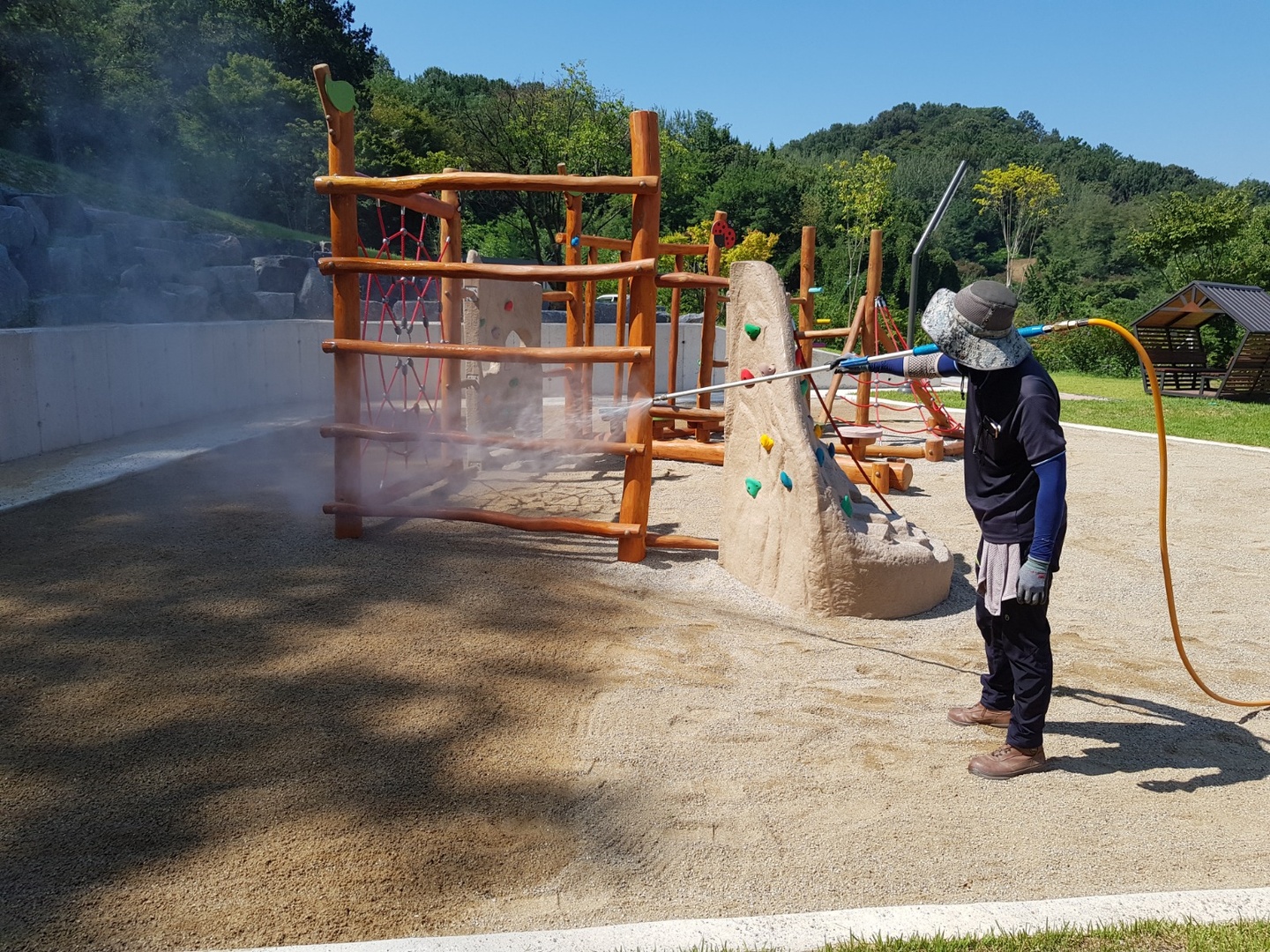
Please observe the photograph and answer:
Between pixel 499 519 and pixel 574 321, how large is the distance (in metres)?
3.87

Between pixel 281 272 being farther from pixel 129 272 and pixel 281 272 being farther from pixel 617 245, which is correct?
pixel 617 245

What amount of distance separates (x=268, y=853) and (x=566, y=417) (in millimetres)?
6266

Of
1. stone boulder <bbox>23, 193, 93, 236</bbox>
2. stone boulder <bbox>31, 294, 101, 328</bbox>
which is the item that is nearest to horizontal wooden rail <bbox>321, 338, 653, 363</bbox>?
stone boulder <bbox>31, 294, 101, 328</bbox>

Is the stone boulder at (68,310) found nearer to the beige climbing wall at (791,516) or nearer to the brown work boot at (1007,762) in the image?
the beige climbing wall at (791,516)

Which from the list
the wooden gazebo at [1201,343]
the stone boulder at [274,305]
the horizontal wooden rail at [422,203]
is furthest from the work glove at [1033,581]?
the wooden gazebo at [1201,343]

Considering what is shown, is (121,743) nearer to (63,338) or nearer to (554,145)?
(63,338)

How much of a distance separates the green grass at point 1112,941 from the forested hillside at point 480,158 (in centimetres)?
2198

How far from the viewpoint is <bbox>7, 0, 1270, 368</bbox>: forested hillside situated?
22.8 m

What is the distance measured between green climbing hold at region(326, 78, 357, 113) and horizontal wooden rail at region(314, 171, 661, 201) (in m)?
0.39

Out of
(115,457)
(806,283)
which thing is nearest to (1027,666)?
(115,457)

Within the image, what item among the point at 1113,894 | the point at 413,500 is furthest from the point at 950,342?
the point at 413,500

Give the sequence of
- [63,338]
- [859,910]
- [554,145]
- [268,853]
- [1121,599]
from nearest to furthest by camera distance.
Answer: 1. [859,910]
2. [268,853]
3. [1121,599]
4. [63,338]
5. [554,145]

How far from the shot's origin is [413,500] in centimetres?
Result: 659

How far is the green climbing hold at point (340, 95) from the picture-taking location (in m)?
5.19
